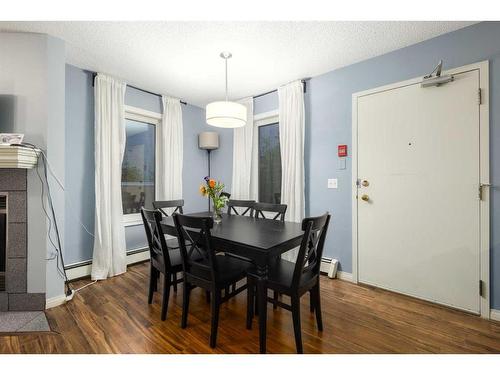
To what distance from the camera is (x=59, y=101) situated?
2176mm

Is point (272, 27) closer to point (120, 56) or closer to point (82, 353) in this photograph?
point (120, 56)

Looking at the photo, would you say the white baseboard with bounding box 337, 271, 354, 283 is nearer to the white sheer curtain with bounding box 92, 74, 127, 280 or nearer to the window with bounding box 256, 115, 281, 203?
the window with bounding box 256, 115, 281, 203

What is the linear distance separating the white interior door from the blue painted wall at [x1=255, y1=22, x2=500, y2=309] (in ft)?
0.39

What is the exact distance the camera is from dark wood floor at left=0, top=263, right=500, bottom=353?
1604 mm

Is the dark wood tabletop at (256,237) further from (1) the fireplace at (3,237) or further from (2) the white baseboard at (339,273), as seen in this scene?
(1) the fireplace at (3,237)

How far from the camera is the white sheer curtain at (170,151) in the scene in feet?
11.5

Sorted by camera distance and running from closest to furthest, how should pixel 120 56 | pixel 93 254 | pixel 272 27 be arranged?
pixel 272 27 → pixel 120 56 → pixel 93 254

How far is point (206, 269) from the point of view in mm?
1692

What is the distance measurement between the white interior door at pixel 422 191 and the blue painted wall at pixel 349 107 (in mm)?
118

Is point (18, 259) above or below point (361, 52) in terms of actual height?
below

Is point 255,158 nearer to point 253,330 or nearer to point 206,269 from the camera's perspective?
point 206,269
